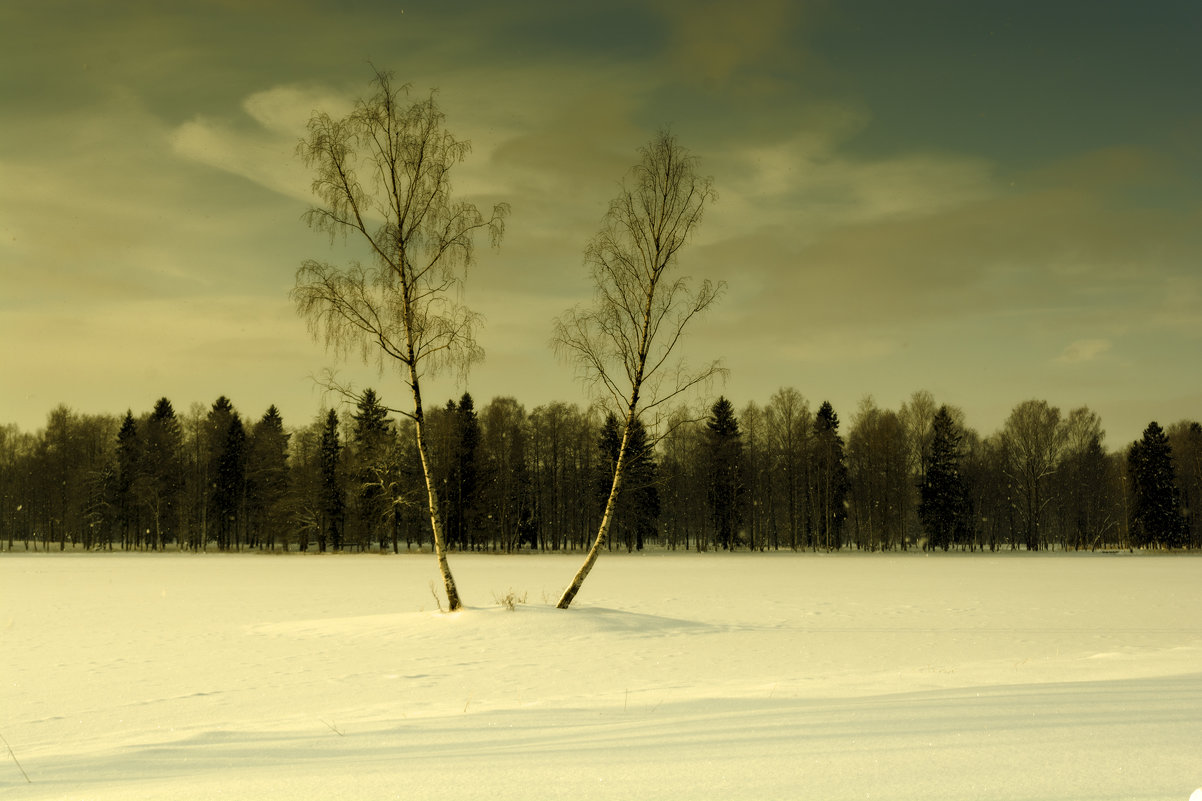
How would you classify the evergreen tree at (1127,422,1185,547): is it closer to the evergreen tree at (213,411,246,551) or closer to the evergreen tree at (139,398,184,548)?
the evergreen tree at (213,411,246,551)

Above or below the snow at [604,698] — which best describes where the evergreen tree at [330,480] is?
above

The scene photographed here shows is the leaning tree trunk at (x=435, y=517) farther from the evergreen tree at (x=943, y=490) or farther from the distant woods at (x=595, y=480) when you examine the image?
the evergreen tree at (x=943, y=490)

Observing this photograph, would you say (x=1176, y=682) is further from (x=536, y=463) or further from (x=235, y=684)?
(x=536, y=463)

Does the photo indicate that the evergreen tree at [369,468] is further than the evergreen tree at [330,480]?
No

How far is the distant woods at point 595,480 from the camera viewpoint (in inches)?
3046

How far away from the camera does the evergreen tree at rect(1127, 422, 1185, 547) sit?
7938cm

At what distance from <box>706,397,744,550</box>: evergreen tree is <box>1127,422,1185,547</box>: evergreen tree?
35.9 metres

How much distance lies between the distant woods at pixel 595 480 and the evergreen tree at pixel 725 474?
0.15 m

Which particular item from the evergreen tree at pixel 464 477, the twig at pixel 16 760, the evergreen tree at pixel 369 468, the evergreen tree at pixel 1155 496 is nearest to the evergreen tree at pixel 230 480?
the evergreen tree at pixel 369 468

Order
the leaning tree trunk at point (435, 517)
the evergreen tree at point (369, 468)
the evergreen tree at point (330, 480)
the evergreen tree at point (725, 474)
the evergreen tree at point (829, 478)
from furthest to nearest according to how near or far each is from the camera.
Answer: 1. the evergreen tree at point (829, 478)
2. the evergreen tree at point (725, 474)
3. the evergreen tree at point (330, 480)
4. the evergreen tree at point (369, 468)
5. the leaning tree trunk at point (435, 517)

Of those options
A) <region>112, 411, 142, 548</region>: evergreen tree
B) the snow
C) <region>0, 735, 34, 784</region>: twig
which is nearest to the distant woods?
<region>112, 411, 142, 548</region>: evergreen tree

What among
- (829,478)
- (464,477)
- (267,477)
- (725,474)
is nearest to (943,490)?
(829,478)

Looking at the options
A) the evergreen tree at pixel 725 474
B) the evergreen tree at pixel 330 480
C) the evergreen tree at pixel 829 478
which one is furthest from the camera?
the evergreen tree at pixel 829 478

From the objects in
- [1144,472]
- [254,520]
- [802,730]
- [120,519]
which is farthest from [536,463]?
[802,730]
